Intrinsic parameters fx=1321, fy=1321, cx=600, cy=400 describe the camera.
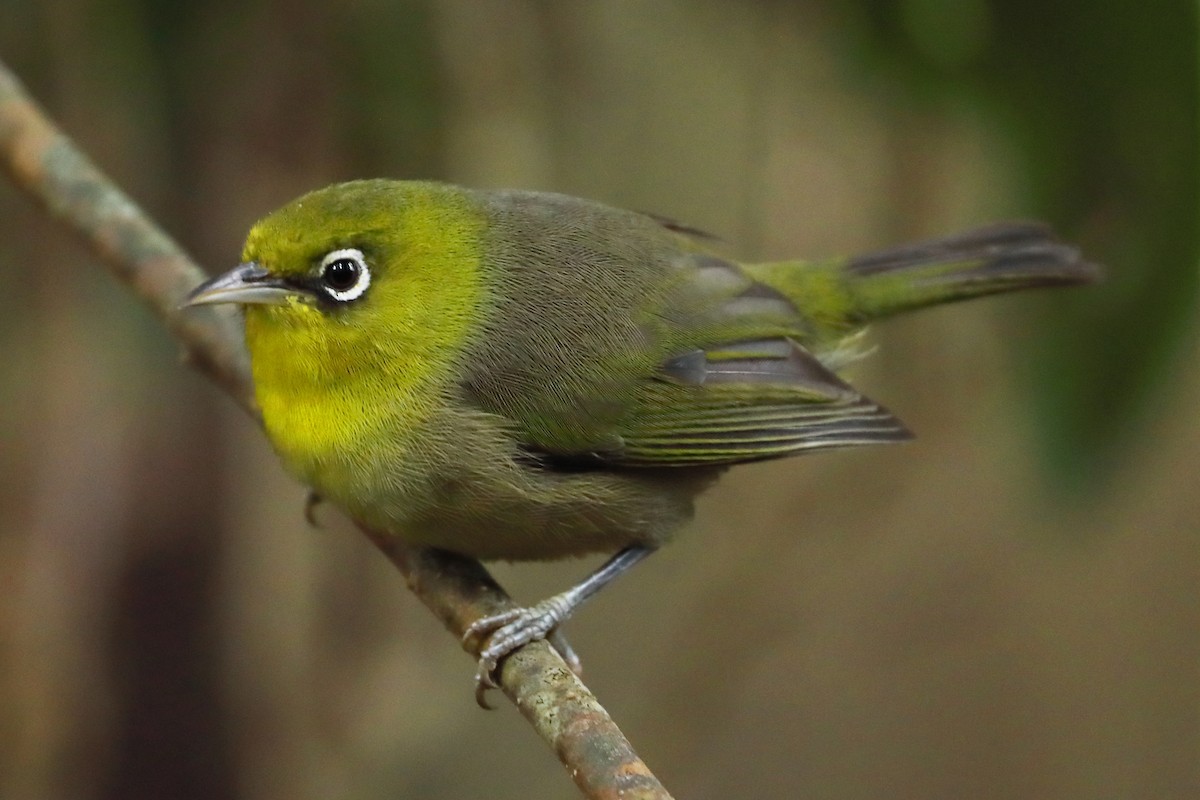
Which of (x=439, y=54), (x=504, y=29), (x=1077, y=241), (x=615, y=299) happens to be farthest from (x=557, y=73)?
(x=1077, y=241)

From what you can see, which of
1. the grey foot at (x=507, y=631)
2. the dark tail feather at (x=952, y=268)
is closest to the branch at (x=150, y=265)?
the grey foot at (x=507, y=631)

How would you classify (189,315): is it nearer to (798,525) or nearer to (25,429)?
(25,429)

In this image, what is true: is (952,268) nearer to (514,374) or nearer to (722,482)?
(722,482)

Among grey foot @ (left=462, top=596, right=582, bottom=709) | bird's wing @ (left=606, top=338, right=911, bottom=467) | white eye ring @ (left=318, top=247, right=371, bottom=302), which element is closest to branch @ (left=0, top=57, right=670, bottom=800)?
grey foot @ (left=462, top=596, right=582, bottom=709)

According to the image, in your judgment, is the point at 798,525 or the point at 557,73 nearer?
the point at 557,73

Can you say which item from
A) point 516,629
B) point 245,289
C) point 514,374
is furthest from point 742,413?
point 245,289

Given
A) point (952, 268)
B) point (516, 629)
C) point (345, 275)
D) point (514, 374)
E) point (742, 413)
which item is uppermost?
point (345, 275)

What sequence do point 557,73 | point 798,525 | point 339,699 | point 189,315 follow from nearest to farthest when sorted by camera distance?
point 189,315, point 557,73, point 339,699, point 798,525

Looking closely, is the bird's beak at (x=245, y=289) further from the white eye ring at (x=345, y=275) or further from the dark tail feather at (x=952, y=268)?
the dark tail feather at (x=952, y=268)
